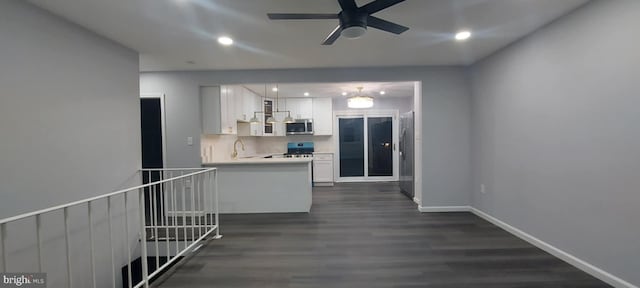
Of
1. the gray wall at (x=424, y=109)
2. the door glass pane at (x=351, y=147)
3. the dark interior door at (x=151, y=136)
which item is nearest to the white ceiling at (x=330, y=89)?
the door glass pane at (x=351, y=147)

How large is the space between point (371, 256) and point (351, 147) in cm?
463

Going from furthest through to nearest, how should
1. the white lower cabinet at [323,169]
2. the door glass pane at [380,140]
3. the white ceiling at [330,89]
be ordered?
the door glass pane at [380,140] < the white lower cabinet at [323,169] < the white ceiling at [330,89]

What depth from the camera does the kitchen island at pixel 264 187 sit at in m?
4.29

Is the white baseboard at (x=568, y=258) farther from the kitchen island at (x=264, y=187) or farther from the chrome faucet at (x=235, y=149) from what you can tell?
the chrome faucet at (x=235, y=149)

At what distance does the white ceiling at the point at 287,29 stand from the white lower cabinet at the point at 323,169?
328 centimetres

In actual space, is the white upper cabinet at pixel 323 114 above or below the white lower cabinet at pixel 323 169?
above

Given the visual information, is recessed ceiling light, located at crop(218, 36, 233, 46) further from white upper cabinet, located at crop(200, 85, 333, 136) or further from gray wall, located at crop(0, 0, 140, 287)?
white upper cabinet, located at crop(200, 85, 333, 136)

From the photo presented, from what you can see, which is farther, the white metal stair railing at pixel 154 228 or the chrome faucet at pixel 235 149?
the chrome faucet at pixel 235 149

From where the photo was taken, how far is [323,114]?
683 centimetres

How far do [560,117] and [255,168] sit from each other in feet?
12.8

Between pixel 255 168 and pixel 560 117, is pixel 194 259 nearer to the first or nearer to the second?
pixel 255 168

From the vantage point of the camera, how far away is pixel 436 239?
123 inches

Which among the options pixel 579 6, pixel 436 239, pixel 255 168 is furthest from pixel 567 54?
pixel 255 168

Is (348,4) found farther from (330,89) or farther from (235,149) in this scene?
(235,149)
